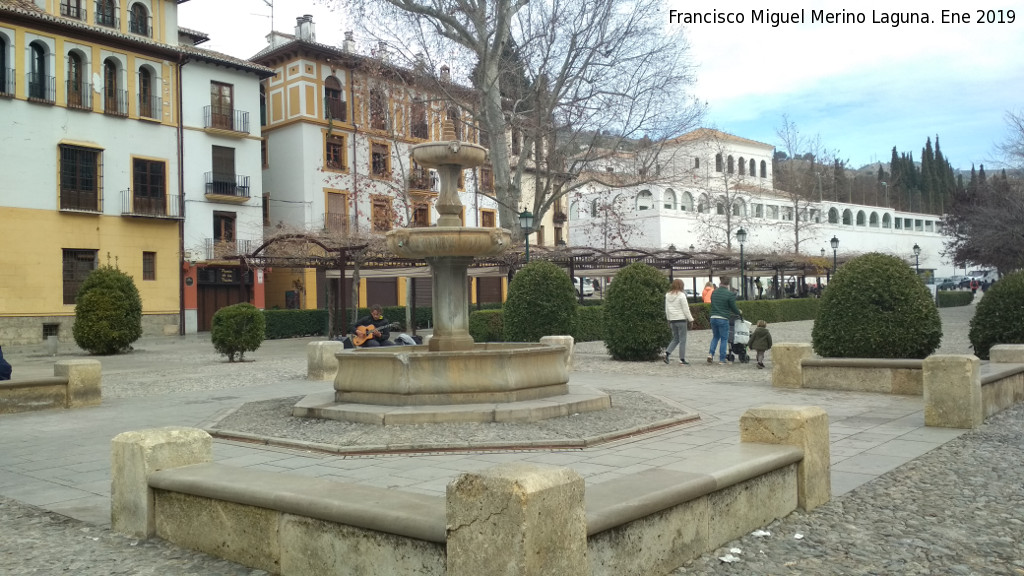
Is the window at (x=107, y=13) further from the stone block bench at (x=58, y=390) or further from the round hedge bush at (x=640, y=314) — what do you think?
the round hedge bush at (x=640, y=314)

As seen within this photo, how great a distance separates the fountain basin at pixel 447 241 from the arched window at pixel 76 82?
26.3 metres

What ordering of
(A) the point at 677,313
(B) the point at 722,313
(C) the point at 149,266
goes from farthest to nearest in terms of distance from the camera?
(C) the point at 149,266 → (A) the point at 677,313 → (B) the point at 722,313

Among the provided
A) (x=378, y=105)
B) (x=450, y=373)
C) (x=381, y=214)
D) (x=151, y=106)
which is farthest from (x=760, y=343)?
(x=151, y=106)

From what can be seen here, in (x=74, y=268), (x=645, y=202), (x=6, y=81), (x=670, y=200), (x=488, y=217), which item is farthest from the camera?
(x=670, y=200)

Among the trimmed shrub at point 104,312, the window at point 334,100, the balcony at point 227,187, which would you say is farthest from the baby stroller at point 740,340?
the window at point 334,100

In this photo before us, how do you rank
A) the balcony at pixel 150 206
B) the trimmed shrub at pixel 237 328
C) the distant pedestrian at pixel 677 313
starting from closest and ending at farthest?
1. the distant pedestrian at pixel 677 313
2. the trimmed shrub at pixel 237 328
3. the balcony at pixel 150 206

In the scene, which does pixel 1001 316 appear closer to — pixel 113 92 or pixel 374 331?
pixel 374 331

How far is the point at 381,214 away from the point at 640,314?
73.6ft

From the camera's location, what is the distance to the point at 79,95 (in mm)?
30469

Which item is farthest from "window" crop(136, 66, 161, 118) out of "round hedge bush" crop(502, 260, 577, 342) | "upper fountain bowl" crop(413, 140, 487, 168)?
"upper fountain bowl" crop(413, 140, 487, 168)

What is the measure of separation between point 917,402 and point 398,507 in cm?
832

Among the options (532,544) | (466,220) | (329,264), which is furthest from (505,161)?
(532,544)

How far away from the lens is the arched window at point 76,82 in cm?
3024

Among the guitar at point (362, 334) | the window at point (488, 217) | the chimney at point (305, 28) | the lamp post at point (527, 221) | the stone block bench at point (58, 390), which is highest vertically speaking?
the chimney at point (305, 28)
